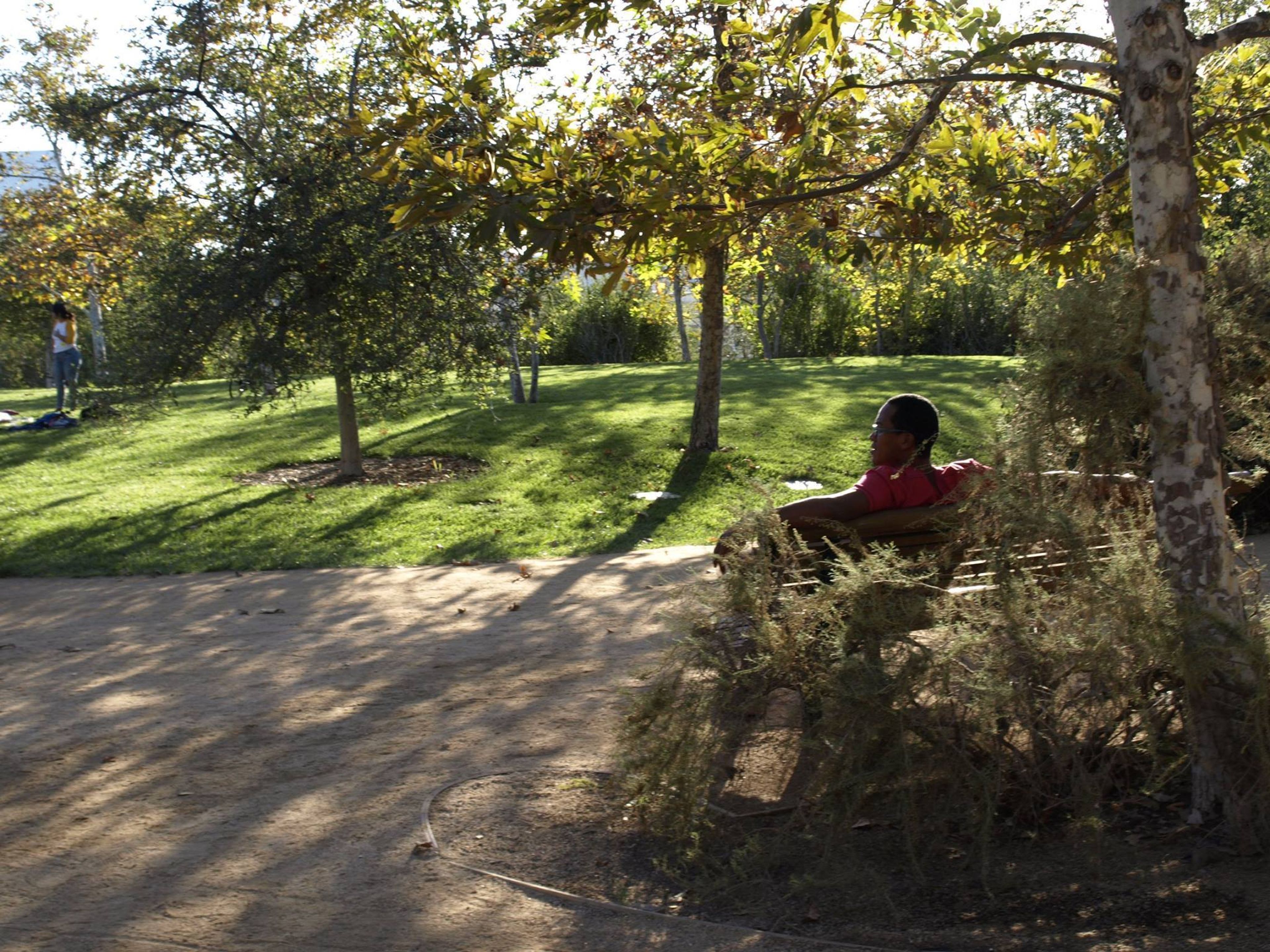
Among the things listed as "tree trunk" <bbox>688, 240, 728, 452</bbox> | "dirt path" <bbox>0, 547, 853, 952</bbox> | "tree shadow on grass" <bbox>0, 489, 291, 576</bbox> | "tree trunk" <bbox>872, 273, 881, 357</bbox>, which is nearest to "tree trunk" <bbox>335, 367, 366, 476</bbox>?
"tree shadow on grass" <bbox>0, 489, 291, 576</bbox>

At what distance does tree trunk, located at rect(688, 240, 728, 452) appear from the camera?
13.3 meters

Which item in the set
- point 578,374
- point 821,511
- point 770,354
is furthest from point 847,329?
point 821,511

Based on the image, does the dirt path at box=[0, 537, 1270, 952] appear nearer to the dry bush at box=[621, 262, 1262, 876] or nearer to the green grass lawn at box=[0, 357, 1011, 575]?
the dry bush at box=[621, 262, 1262, 876]

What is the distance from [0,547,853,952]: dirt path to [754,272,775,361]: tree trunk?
18001 mm

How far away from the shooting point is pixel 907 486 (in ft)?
17.1

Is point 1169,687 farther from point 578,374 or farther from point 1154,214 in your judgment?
point 578,374

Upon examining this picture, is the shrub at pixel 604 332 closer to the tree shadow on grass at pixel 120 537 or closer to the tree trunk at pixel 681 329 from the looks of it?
the tree trunk at pixel 681 329

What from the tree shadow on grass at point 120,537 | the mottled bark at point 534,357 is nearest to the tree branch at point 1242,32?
the mottled bark at point 534,357

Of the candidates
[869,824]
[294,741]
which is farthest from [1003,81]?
[294,741]

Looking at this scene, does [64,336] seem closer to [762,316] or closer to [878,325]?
[762,316]

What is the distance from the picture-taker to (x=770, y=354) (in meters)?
33.5

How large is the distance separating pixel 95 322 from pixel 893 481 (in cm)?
3015

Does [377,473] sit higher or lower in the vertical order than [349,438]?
lower

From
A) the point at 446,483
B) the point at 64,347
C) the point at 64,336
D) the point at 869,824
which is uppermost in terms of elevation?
the point at 64,336
